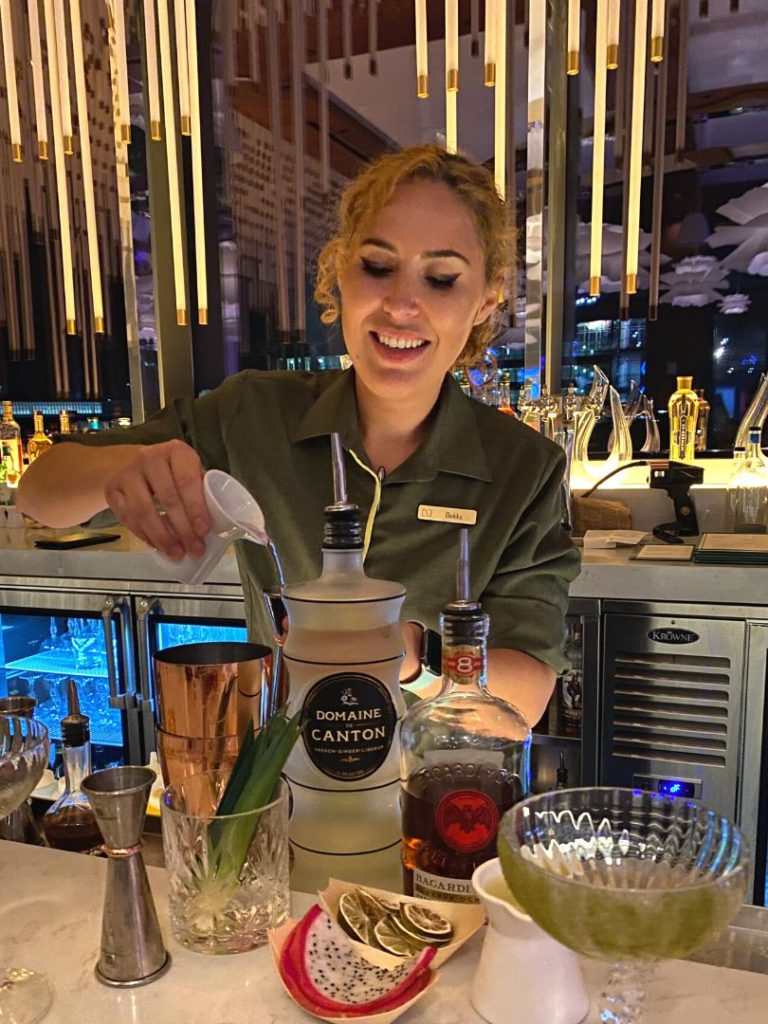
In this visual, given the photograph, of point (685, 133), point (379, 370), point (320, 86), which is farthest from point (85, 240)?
point (379, 370)

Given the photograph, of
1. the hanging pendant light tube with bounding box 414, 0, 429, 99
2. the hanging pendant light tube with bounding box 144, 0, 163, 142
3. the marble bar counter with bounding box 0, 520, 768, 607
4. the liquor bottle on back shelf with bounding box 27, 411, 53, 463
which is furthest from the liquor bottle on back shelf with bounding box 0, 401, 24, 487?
the hanging pendant light tube with bounding box 414, 0, 429, 99

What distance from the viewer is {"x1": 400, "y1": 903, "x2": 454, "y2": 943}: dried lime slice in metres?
0.62

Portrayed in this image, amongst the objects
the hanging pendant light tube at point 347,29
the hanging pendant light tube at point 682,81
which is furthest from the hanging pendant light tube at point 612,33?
the hanging pendant light tube at point 347,29

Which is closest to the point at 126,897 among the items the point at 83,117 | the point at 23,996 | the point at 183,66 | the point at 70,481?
the point at 23,996

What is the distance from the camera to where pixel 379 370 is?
131cm

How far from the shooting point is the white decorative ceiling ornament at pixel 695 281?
287 cm

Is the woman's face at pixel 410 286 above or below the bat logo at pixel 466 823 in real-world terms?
above

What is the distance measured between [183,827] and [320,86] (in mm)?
2890

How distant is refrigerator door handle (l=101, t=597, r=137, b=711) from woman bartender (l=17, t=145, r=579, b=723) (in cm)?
119

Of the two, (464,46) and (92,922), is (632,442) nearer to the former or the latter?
(464,46)

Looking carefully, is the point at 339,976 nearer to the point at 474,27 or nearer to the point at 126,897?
the point at 126,897

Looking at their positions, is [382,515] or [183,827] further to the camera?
[382,515]

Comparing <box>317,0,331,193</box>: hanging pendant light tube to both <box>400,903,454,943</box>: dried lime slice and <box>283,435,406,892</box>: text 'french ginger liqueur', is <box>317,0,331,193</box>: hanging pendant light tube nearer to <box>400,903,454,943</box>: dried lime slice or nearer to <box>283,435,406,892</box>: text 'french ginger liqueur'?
<box>283,435,406,892</box>: text 'french ginger liqueur'

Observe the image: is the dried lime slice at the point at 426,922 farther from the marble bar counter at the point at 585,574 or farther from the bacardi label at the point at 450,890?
the marble bar counter at the point at 585,574
